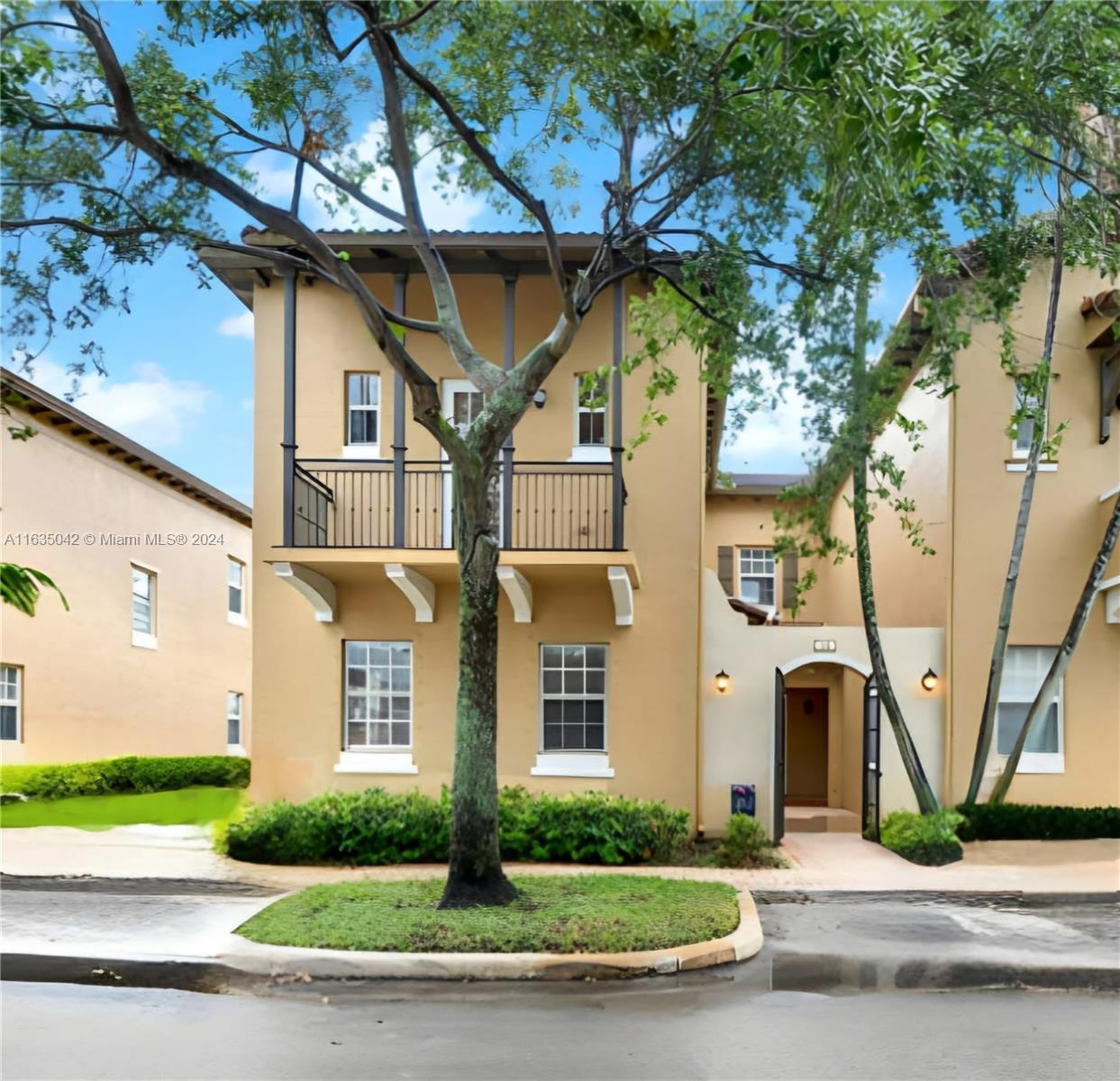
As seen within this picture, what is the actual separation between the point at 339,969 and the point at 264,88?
26.0 ft

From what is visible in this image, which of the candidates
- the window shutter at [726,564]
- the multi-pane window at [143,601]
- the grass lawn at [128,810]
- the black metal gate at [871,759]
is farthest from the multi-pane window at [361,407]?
the window shutter at [726,564]

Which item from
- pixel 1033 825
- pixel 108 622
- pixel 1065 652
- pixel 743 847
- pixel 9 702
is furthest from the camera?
pixel 108 622

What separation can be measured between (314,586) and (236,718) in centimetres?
1182

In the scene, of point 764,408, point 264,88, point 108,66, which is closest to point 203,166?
point 108,66

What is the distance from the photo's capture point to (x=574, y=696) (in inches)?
554

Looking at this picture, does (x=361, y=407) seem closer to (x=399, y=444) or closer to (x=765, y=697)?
(x=399, y=444)

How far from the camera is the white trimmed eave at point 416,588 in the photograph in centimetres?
1285

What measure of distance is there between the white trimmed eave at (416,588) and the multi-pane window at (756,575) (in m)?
9.86

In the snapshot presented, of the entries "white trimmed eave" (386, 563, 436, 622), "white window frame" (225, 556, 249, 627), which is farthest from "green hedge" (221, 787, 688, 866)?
"white window frame" (225, 556, 249, 627)

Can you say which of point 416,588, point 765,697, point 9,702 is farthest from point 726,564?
point 9,702

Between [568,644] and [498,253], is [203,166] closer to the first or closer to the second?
[498,253]

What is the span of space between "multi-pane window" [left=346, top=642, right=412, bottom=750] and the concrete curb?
21.1 feet

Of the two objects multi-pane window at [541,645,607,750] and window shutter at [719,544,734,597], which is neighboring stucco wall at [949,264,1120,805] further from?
window shutter at [719,544,734,597]

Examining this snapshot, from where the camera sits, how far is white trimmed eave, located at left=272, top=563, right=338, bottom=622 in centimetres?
1279
